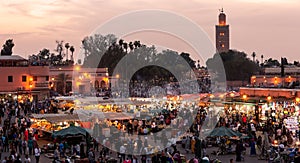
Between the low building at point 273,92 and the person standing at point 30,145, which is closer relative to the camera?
the person standing at point 30,145

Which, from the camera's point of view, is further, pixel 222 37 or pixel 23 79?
pixel 222 37

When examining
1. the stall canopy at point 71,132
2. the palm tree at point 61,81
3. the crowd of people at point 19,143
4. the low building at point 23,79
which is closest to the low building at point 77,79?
the palm tree at point 61,81

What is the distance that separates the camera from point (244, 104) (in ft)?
92.5

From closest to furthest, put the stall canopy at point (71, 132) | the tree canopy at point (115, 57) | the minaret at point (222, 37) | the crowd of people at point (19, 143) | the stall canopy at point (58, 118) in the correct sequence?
the crowd of people at point (19, 143) → the stall canopy at point (71, 132) → the stall canopy at point (58, 118) → the tree canopy at point (115, 57) → the minaret at point (222, 37)

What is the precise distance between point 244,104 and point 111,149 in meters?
11.9

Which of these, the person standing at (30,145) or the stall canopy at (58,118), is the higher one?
the stall canopy at (58,118)

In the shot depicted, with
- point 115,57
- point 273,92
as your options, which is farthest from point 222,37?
point 273,92

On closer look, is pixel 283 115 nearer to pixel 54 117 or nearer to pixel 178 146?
pixel 178 146

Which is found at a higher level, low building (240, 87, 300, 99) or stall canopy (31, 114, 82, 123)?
low building (240, 87, 300, 99)

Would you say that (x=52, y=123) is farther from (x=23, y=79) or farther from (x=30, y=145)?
(x=23, y=79)

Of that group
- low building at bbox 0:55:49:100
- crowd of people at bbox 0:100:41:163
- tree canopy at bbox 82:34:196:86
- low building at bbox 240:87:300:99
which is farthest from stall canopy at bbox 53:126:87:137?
tree canopy at bbox 82:34:196:86

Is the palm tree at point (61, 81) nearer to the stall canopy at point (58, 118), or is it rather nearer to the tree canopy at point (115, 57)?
the tree canopy at point (115, 57)

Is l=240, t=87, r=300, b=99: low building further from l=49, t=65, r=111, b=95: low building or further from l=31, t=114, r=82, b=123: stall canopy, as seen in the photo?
l=49, t=65, r=111, b=95: low building

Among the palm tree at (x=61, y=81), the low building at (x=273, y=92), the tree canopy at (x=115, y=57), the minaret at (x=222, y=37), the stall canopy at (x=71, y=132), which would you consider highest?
the minaret at (x=222, y=37)
